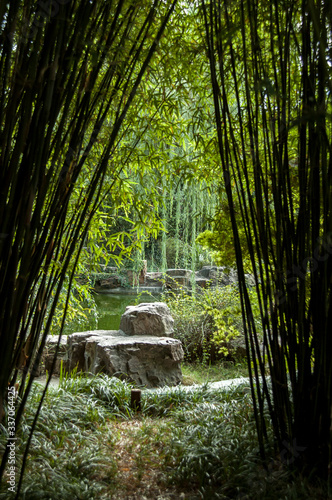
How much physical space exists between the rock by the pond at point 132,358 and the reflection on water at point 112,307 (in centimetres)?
175

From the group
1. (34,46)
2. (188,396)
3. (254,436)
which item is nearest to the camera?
(34,46)

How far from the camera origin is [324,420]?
4.00ft

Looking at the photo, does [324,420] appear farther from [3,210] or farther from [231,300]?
[231,300]

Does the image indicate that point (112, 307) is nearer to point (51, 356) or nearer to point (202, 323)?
point (202, 323)

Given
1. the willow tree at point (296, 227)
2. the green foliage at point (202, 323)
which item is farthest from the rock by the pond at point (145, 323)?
the willow tree at point (296, 227)

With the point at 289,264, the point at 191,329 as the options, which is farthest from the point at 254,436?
the point at 191,329

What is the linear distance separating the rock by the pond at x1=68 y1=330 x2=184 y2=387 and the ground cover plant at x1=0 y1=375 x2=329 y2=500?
1.99 ft

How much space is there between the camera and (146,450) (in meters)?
1.84

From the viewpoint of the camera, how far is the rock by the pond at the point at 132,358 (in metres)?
3.11

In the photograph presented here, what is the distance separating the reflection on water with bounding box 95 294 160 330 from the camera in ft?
19.5

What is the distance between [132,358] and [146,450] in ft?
4.39

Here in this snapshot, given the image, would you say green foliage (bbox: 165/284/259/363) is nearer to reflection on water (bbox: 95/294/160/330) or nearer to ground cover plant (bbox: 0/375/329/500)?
reflection on water (bbox: 95/294/160/330)

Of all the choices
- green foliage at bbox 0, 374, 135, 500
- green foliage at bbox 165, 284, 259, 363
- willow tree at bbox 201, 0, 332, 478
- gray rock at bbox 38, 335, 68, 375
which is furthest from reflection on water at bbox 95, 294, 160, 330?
willow tree at bbox 201, 0, 332, 478

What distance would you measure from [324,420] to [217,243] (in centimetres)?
112
